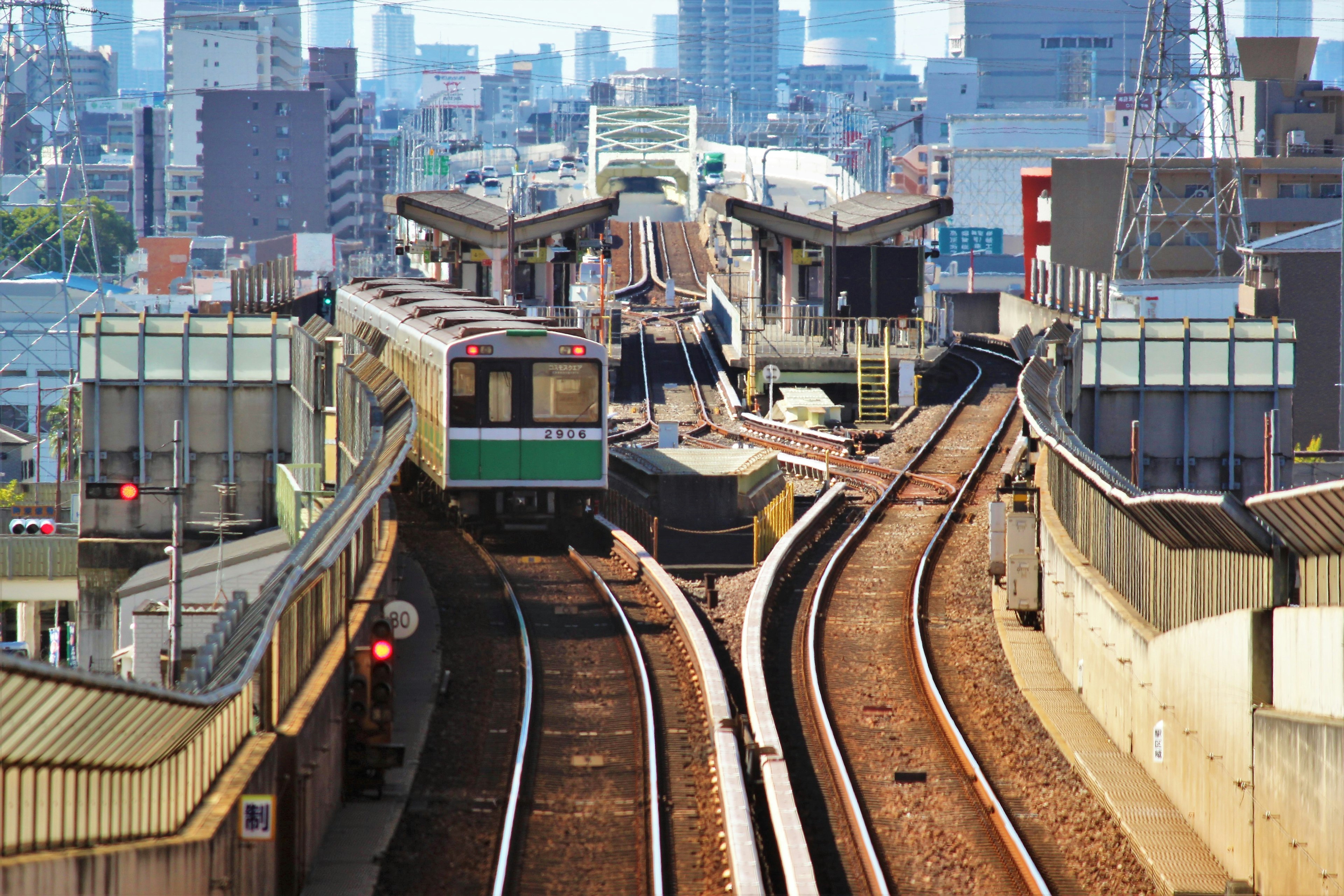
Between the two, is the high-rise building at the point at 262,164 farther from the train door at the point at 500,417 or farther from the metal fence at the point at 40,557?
the train door at the point at 500,417

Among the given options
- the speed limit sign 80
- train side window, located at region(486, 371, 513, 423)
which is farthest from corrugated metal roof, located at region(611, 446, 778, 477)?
the speed limit sign 80

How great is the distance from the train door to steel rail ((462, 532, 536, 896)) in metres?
1.58

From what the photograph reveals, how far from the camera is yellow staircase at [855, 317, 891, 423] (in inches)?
1396

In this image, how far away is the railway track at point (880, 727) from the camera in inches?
401

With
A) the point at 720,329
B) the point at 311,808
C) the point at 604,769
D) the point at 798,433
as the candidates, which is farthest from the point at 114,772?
the point at 720,329

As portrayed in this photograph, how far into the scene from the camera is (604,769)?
39.6 feet

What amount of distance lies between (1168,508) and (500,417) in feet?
35.7

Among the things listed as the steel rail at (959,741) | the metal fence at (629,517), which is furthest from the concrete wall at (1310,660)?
the metal fence at (629,517)

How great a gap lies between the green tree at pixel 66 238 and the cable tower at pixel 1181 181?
4755 cm

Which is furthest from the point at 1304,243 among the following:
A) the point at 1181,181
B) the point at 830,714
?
the point at 830,714

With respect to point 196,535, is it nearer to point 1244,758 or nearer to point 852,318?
point 1244,758

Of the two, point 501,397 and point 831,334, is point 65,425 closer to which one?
point 831,334

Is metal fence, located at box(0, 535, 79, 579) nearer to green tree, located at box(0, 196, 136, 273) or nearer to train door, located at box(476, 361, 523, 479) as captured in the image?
train door, located at box(476, 361, 523, 479)

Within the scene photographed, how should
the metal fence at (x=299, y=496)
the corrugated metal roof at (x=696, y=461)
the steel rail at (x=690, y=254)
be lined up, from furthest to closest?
the steel rail at (x=690, y=254), the corrugated metal roof at (x=696, y=461), the metal fence at (x=299, y=496)
